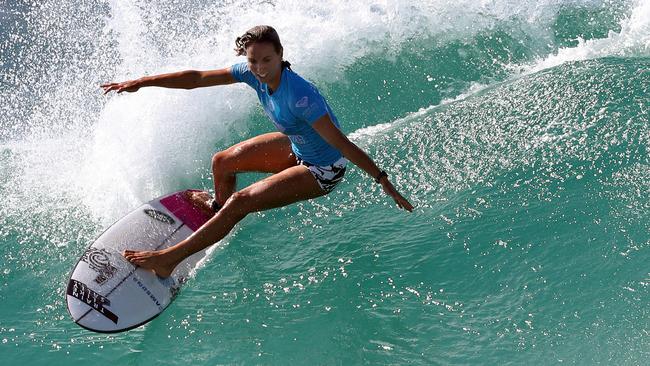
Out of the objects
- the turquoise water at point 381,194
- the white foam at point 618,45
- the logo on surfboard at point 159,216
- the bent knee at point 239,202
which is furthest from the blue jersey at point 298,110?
the white foam at point 618,45

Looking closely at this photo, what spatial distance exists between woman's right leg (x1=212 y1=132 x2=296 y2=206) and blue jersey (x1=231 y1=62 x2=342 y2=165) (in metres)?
0.13

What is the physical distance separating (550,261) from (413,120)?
101 inches

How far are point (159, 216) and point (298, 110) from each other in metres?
1.50

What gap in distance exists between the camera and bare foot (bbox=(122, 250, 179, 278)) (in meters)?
4.38

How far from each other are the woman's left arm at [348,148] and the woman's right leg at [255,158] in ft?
2.41

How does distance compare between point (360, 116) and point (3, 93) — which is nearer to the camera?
point (360, 116)

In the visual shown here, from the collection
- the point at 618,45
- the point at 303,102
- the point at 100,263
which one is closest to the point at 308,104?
the point at 303,102

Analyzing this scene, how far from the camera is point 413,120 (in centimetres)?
655

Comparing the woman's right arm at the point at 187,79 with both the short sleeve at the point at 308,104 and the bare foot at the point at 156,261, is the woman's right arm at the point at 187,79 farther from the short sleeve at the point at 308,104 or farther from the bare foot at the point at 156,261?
the bare foot at the point at 156,261

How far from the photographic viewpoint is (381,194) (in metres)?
Result: 5.42

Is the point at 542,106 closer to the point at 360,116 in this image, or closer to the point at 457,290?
the point at 360,116

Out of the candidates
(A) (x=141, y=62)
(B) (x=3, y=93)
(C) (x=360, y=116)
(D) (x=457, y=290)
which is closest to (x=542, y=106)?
(C) (x=360, y=116)

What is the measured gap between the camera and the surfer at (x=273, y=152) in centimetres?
401

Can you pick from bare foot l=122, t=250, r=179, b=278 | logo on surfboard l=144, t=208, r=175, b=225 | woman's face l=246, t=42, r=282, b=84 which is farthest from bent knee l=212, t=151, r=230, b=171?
woman's face l=246, t=42, r=282, b=84
